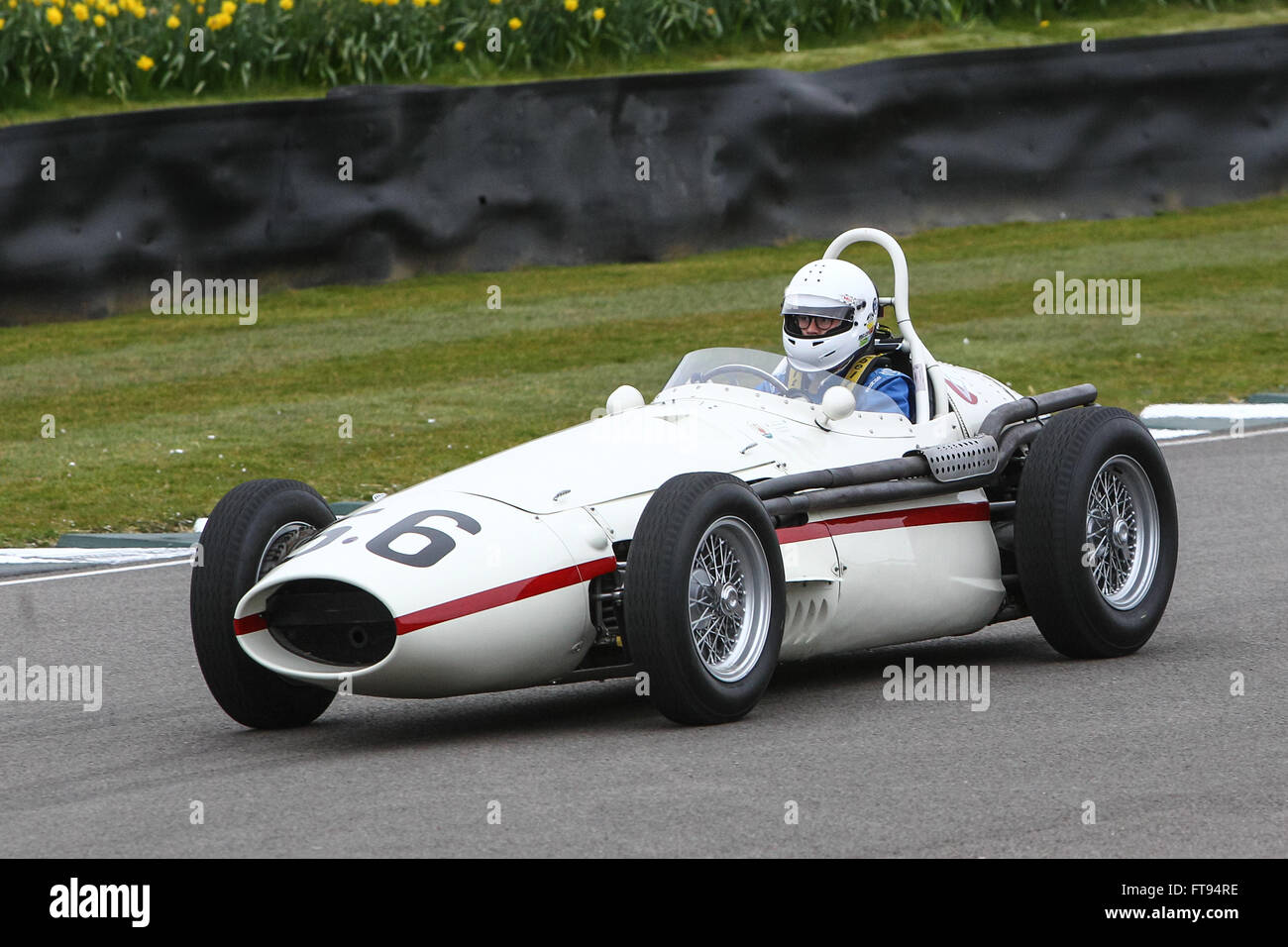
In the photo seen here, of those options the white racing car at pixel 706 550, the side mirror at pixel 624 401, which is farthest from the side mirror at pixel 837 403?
the side mirror at pixel 624 401

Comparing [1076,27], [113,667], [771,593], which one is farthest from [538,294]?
[771,593]

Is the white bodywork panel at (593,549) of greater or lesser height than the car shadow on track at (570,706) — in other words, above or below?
above

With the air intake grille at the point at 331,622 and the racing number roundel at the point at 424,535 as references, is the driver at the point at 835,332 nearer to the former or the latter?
the racing number roundel at the point at 424,535

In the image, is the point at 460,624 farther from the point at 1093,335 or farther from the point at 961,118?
the point at 961,118

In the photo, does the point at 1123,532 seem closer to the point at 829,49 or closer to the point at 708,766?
the point at 708,766

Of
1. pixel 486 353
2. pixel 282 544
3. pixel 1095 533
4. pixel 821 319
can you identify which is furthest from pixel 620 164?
pixel 282 544

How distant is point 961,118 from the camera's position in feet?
67.4

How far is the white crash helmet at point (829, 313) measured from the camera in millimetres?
8281

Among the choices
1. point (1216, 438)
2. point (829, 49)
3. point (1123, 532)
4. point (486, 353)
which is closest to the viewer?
point (1123, 532)

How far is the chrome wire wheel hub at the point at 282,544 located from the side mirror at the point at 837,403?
73.1 inches

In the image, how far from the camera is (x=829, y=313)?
8266 mm

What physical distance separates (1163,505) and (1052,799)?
2.73 metres

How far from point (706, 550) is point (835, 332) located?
5.16ft
